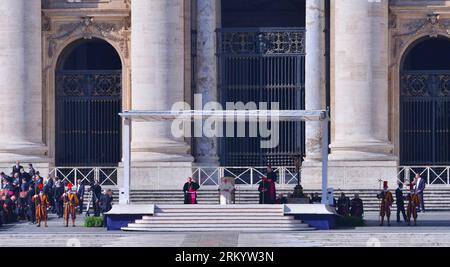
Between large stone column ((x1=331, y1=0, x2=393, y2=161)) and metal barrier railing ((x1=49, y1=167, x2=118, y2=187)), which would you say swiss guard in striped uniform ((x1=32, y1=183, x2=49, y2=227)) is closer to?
metal barrier railing ((x1=49, y1=167, x2=118, y2=187))

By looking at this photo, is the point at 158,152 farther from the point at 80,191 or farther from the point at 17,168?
the point at 17,168

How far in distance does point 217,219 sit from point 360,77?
43.6ft

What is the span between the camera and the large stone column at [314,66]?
265 feet

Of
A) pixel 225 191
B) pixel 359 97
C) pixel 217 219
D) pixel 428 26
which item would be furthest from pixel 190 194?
pixel 428 26

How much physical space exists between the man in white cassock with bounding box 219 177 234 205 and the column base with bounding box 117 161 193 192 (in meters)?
7.25

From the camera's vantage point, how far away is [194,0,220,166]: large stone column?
8156cm

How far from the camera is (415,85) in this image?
82.8 meters

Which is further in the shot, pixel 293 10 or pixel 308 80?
pixel 293 10

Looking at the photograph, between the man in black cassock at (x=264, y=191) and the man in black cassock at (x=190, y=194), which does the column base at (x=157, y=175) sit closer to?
the man in black cassock at (x=190, y=194)

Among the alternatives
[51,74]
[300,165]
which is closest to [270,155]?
[300,165]

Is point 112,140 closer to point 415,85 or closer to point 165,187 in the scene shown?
point 165,187

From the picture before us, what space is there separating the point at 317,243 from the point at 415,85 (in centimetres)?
2258

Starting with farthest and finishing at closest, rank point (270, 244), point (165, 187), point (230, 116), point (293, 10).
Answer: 1. point (293, 10)
2. point (165, 187)
3. point (230, 116)
4. point (270, 244)

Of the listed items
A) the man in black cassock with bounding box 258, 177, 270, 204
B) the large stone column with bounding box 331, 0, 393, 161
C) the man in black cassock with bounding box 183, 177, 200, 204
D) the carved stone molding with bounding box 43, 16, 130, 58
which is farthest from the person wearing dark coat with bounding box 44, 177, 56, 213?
the large stone column with bounding box 331, 0, 393, 161
